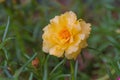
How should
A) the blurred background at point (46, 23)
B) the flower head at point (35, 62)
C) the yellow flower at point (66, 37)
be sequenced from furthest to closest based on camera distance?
the blurred background at point (46, 23) < the flower head at point (35, 62) < the yellow flower at point (66, 37)

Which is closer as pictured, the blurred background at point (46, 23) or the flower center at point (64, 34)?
the flower center at point (64, 34)

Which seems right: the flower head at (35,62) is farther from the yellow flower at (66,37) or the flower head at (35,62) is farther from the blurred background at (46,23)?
the blurred background at (46,23)

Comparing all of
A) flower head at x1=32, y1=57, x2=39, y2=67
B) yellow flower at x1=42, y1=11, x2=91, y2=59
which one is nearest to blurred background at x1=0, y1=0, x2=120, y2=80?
flower head at x1=32, y1=57, x2=39, y2=67

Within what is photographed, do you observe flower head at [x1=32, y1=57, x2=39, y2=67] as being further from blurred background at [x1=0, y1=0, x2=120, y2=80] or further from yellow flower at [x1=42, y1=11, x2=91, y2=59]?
blurred background at [x1=0, y1=0, x2=120, y2=80]

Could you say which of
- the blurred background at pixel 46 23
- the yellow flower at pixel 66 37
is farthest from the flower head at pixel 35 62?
the blurred background at pixel 46 23

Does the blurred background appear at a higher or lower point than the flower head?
higher

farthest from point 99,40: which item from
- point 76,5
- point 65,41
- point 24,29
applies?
point 65,41

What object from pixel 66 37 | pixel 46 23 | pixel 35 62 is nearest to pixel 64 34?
pixel 66 37

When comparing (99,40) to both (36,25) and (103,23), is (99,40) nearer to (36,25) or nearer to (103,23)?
(103,23)
